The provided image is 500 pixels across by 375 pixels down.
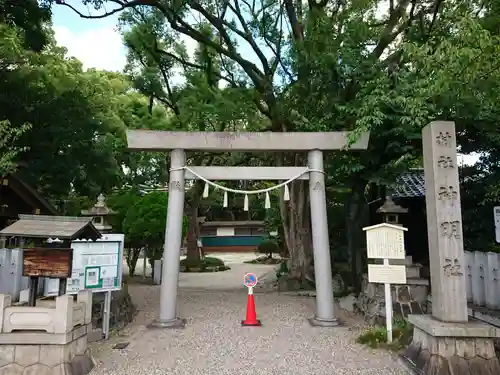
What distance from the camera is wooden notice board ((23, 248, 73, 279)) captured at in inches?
196

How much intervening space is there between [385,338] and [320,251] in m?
2.05

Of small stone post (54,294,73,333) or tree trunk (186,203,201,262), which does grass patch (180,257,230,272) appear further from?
small stone post (54,294,73,333)

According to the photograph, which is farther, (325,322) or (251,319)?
(251,319)

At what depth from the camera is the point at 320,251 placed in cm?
757

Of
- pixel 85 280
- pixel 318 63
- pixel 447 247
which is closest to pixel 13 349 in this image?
pixel 85 280

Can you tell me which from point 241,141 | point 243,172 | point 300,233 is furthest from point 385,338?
point 300,233

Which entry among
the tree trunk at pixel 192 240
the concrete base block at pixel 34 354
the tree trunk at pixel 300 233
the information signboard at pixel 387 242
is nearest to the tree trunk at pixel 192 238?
the tree trunk at pixel 192 240

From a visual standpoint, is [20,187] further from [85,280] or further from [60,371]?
[60,371]

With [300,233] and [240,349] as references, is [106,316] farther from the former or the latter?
[300,233]

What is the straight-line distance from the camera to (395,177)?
8.20 m

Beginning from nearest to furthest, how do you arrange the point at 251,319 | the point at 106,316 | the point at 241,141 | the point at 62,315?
the point at 62,315 < the point at 106,316 < the point at 251,319 < the point at 241,141

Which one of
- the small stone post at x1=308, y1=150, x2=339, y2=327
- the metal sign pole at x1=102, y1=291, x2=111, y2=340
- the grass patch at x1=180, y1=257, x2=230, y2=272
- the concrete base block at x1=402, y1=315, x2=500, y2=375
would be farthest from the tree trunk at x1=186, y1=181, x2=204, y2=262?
the concrete base block at x1=402, y1=315, x2=500, y2=375

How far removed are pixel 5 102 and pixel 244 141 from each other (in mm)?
7708

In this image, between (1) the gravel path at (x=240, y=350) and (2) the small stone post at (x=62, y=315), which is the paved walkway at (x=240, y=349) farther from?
(2) the small stone post at (x=62, y=315)
